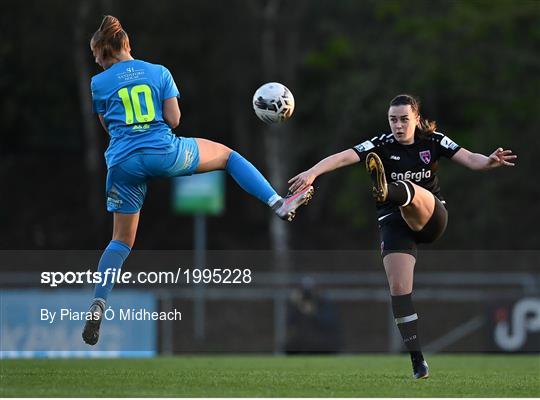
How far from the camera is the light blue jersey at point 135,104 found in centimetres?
866

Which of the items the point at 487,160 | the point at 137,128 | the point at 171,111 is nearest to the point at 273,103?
the point at 171,111

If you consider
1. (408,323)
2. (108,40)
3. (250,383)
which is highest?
(108,40)

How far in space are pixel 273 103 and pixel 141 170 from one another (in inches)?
51.0

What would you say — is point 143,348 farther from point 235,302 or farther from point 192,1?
point 192,1

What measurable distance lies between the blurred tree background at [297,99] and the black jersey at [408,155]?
70.0 feet

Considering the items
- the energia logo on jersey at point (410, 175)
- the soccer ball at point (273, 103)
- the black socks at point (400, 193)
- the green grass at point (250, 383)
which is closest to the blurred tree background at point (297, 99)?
the green grass at point (250, 383)

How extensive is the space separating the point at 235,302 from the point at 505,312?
6.92 m

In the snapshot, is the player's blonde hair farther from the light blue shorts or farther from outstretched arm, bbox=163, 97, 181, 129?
the light blue shorts

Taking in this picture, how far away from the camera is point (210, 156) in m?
8.99

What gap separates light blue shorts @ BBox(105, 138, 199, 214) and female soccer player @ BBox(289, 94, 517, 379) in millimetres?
806

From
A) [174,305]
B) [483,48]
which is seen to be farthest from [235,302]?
[483,48]

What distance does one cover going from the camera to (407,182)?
8.94 meters
